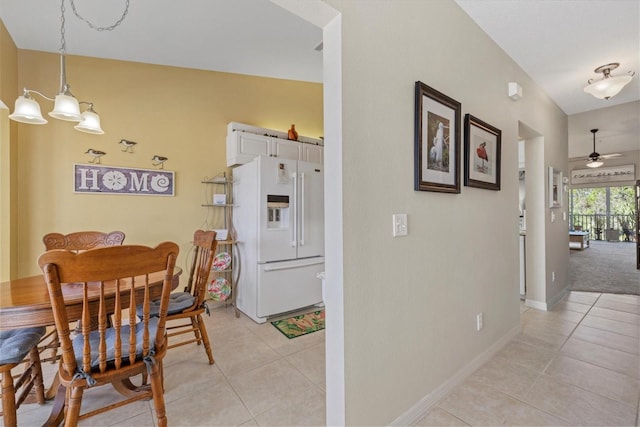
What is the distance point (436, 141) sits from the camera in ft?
5.76

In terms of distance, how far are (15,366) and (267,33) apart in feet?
10.3

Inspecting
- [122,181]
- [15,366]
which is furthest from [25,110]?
[15,366]

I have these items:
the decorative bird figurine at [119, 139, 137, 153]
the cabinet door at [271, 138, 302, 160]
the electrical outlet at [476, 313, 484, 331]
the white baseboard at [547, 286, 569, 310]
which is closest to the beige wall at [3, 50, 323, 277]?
the decorative bird figurine at [119, 139, 137, 153]

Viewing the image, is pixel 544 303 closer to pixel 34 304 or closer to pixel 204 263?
pixel 204 263

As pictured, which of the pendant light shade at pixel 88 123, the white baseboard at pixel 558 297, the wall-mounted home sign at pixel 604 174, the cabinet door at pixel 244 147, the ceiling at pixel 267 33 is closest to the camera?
the ceiling at pixel 267 33

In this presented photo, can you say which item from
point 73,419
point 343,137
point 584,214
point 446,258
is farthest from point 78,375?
point 584,214

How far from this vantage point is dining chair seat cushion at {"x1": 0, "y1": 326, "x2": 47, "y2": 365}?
4.51 feet

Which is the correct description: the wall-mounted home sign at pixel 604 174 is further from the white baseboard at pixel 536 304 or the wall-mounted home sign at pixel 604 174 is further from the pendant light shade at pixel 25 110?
the pendant light shade at pixel 25 110

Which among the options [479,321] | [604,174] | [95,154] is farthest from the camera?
[604,174]

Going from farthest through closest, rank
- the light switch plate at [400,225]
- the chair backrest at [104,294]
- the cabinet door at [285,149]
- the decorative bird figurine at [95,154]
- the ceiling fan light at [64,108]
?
the cabinet door at [285,149]
the decorative bird figurine at [95,154]
the ceiling fan light at [64,108]
the light switch plate at [400,225]
the chair backrest at [104,294]

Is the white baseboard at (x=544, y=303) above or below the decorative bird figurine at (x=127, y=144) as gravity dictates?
below

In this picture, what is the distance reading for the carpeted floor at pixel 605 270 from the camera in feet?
13.9

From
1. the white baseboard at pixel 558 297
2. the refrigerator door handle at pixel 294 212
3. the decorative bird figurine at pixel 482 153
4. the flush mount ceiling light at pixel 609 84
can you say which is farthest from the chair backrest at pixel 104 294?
the white baseboard at pixel 558 297

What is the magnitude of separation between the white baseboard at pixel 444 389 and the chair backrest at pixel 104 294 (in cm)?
140
